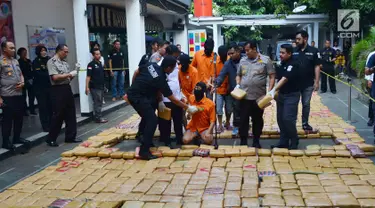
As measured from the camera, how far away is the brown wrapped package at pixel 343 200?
438 cm

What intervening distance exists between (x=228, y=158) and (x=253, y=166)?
0.55m

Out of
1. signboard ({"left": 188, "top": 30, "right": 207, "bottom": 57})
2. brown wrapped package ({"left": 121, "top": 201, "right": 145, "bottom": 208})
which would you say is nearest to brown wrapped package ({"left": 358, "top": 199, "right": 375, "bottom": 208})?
brown wrapped package ({"left": 121, "top": 201, "right": 145, "bottom": 208})

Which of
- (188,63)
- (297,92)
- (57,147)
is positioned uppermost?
(188,63)

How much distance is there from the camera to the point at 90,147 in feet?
23.7

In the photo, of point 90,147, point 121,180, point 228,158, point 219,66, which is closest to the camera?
point 121,180

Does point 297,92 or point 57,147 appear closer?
point 297,92

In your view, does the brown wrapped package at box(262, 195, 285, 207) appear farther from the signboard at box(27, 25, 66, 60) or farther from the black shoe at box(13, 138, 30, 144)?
the signboard at box(27, 25, 66, 60)

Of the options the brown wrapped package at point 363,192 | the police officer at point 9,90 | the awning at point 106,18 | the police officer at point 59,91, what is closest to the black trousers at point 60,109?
the police officer at point 59,91

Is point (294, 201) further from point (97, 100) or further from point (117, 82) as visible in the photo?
point (117, 82)

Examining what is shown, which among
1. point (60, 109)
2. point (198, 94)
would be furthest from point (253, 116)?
point (60, 109)

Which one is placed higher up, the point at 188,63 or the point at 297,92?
the point at 188,63

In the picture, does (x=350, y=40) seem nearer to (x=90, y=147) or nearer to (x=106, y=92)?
(x=106, y=92)

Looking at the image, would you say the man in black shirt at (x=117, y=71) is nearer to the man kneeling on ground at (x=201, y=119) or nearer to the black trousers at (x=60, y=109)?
the black trousers at (x=60, y=109)

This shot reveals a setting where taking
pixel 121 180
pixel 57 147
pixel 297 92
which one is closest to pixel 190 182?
pixel 121 180
